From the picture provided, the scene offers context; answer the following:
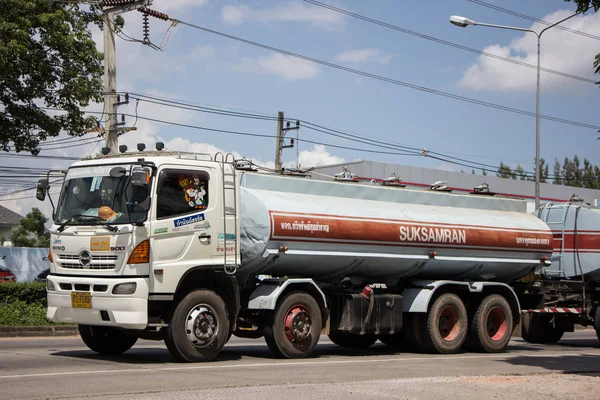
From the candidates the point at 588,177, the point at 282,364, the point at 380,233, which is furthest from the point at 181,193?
the point at 588,177

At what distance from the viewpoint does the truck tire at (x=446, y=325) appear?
51.1 ft

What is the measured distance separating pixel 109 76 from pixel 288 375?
13.2m

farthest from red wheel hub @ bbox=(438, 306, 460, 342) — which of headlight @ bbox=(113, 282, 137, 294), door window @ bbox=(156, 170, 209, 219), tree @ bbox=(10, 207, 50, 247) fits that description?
tree @ bbox=(10, 207, 50, 247)

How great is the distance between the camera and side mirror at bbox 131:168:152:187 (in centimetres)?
1159

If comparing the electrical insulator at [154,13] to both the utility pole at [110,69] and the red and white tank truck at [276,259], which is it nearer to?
the utility pole at [110,69]

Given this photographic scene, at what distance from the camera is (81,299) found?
11961 millimetres

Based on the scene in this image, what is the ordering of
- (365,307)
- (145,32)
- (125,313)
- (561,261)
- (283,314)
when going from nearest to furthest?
(125,313) < (283,314) < (365,307) < (561,261) < (145,32)

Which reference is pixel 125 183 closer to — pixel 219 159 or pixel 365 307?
pixel 219 159

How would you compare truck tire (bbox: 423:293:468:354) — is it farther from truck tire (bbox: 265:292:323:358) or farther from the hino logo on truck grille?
the hino logo on truck grille

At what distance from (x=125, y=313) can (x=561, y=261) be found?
11.3m

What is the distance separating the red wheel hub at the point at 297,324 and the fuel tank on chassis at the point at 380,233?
2.39 ft

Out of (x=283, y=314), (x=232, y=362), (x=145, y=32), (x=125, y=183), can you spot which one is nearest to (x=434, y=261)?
(x=283, y=314)

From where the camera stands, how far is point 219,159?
13.1 meters

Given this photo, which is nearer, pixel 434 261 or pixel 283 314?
pixel 283 314
